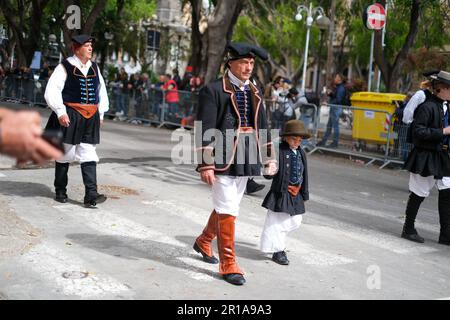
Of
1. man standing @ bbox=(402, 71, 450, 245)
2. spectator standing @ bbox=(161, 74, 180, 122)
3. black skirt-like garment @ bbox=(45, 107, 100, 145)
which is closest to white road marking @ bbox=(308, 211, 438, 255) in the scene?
man standing @ bbox=(402, 71, 450, 245)

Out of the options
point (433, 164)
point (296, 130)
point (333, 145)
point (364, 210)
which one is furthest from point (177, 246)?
point (333, 145)

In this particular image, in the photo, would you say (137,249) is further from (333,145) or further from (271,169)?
(333,145)

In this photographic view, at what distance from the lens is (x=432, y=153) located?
7.96 meters

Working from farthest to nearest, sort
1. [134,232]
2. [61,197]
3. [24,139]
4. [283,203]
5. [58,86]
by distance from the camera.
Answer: [61,197] → [58,86] → [134,232] → [283,203] → [24,139]

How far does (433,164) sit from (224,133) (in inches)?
120

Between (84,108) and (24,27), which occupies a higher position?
(24,27)

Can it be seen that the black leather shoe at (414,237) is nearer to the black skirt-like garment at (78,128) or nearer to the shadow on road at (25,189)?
the black skirt-like garment at (78,128)

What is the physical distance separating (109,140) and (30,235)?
955 centimetres

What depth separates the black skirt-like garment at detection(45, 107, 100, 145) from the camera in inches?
325

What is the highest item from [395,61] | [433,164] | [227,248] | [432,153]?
[395,61]

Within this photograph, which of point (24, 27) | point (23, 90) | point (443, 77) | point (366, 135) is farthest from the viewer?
point (24, 27)
